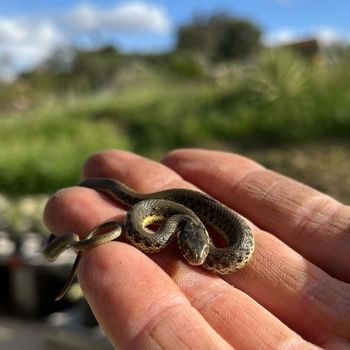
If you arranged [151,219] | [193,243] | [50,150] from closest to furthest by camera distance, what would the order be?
[193,243]
[151,219]
[50,150]

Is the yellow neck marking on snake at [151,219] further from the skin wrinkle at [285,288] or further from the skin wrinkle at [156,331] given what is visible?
the skin wrinkle at [156,331]

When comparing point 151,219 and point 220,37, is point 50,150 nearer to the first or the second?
point 151,219

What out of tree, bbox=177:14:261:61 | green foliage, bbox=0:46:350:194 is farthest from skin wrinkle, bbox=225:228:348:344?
tree, bbox=177:14:261:61

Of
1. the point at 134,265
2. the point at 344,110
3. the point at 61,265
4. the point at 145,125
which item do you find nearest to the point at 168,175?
the point at 134,265

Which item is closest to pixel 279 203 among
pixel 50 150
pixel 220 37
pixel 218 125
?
pixel 218 125

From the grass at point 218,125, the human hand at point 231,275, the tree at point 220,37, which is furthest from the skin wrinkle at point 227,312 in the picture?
the tree at point 220,37
